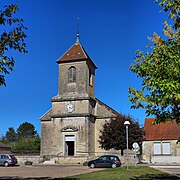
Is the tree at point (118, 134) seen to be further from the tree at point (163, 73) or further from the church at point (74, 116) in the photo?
the tree at point (163, 73)

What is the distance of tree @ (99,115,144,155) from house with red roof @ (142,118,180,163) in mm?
3850

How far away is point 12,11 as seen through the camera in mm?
9219

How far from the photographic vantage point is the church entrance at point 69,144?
41844 mm

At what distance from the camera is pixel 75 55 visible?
149ft

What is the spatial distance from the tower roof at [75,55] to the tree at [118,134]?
10.5m

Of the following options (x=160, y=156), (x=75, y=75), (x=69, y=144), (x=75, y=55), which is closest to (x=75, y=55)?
(x=75, y=55)

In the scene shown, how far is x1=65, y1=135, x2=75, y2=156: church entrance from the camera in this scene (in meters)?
41.8

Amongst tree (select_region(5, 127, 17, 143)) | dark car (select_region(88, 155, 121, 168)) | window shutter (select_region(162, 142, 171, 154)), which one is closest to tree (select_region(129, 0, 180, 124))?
dark car (select_region(88, 155, 121, 168))

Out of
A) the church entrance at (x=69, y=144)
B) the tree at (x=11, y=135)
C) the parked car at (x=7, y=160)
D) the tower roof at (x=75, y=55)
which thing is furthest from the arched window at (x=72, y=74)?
the tree at (x=11, y=135)

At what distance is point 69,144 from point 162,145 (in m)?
13.4

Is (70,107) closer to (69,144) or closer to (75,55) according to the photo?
(69,144)

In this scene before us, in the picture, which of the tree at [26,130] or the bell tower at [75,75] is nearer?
the bell tower at [75,75]

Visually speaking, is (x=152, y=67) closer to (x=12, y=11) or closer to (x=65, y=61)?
(x=12, y=11)

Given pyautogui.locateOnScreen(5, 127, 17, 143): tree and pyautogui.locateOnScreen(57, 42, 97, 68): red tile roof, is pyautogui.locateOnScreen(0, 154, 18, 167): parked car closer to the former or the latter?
pyautogui.locateOnScreen(57, 42, 97, 68): red tile roof
